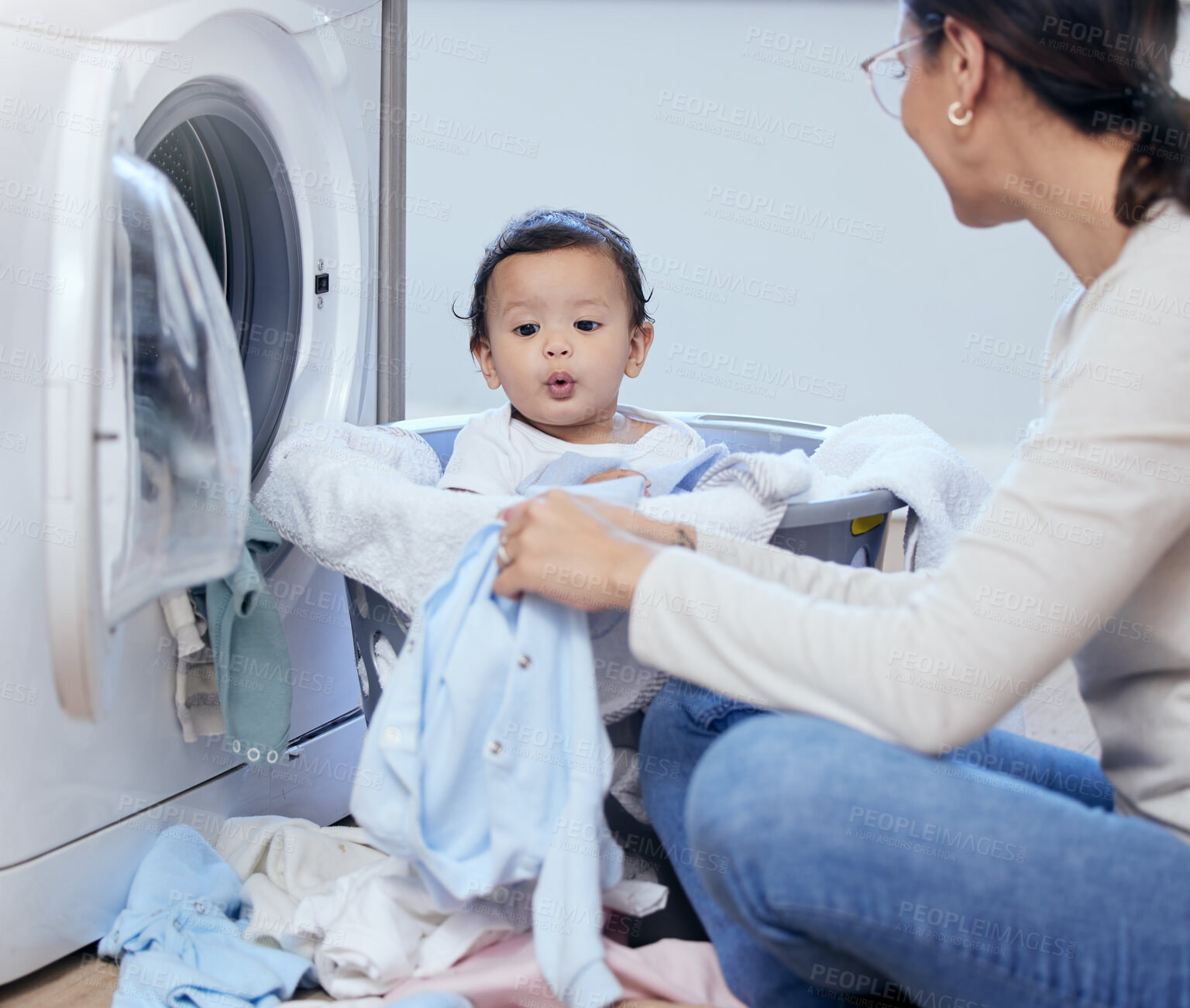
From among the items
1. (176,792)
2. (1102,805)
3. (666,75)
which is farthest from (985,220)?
(666,75)

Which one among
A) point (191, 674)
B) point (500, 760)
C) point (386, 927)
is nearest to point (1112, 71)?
point (500, 760)

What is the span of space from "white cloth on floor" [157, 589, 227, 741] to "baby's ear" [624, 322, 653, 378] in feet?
2.00

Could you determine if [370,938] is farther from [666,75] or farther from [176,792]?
[666,75]

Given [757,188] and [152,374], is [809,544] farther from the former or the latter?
[757,188]

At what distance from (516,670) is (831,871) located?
272mm

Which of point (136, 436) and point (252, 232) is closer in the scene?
point (136, 436)

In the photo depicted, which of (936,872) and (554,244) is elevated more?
(554,244)

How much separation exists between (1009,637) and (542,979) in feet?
1.65

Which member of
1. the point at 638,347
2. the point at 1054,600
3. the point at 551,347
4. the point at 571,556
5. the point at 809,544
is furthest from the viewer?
the point at 638,347

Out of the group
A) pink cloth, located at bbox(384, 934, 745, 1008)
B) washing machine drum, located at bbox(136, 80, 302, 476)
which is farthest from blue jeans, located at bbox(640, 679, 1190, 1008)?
washing machine drum, located at bbox(136, 80, 302, 476)

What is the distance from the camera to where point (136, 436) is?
79 cm

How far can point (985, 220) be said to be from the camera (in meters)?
0.82

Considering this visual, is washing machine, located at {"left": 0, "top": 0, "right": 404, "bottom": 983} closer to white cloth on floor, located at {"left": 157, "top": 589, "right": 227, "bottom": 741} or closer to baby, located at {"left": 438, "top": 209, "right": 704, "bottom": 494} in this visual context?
white cloth on floor, located at {"left": 157, "top": 589, "right": 227, "bottom": 741}

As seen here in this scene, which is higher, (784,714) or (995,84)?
(995,84)
